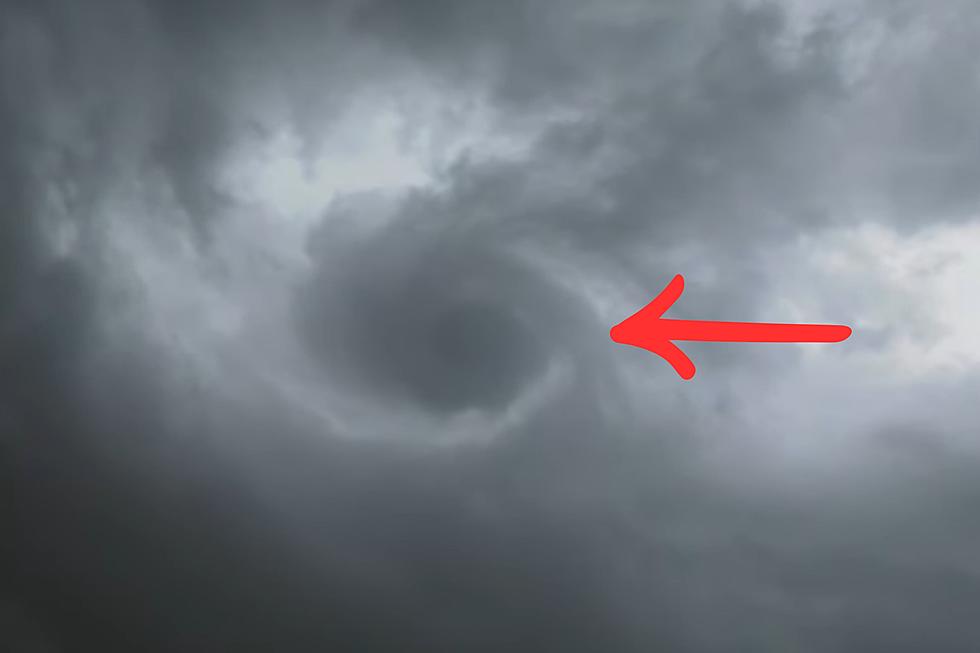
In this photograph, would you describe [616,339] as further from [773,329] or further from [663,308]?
[773,329]

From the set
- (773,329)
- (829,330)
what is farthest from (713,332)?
(829,330)

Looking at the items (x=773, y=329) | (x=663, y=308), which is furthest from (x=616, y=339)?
(x=773, y=329)

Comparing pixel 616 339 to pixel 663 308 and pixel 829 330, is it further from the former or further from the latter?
pixel 829 330
